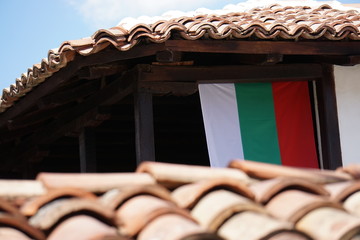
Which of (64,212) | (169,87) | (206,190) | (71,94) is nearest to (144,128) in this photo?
(169,87)

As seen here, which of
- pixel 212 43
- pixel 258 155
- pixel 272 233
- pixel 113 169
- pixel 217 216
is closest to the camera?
pixel 272 233

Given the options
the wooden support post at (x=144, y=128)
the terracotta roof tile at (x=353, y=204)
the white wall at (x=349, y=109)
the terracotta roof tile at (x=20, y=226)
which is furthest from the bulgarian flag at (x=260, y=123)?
the terracotta roof tile at (x=20, y=226)

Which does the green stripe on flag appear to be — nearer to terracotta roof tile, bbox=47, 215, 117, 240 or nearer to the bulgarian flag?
the bulgarian flag

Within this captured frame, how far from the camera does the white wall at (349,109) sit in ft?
25.0

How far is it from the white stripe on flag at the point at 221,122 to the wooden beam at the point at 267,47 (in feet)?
2.69

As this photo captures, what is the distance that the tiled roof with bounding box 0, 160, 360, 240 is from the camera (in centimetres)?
226

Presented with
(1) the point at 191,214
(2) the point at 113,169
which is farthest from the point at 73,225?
(2) the point at 113,169

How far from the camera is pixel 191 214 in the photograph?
2.52 m

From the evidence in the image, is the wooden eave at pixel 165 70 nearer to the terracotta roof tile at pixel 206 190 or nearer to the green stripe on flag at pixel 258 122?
the green stripe on flag at pixel 258 122

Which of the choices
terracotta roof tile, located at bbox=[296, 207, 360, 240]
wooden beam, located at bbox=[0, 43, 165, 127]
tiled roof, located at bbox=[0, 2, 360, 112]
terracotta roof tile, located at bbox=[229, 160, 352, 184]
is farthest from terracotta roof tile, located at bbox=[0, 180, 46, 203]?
wooden beam, located at bbox=[0, 43, 165, 127]

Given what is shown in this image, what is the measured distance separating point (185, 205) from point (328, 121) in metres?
5.22

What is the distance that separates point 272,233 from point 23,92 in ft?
19.5

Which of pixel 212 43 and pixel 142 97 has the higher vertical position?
pixel 212 43

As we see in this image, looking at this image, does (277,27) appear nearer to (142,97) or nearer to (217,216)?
(142,97)
